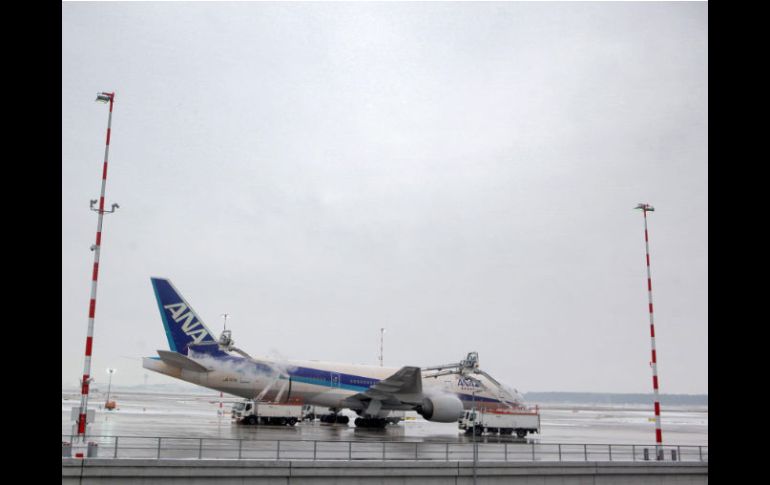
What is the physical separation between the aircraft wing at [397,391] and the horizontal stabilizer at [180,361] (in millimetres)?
9198

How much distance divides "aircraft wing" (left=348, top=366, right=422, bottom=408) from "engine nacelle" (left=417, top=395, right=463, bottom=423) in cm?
92

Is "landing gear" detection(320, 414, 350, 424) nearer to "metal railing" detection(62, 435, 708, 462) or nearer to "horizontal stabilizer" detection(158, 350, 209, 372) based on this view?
"horizontal stabilizer" detection(158, 350, 209, 372)

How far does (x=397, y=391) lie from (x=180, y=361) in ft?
39.8

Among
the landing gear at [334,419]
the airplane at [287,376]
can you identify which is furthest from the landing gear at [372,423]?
the landing gear at [334,419]

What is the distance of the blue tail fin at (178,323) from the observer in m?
36.0

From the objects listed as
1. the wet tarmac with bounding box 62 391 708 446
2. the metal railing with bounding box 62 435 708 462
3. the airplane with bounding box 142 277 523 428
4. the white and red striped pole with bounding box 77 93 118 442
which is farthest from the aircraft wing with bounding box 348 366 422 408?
the white and red striped pole with bounding box 77 93 118 442

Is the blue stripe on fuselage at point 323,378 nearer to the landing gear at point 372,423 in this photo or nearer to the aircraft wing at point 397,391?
the aircraft wing at point 397,391

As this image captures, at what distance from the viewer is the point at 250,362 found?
3653cm

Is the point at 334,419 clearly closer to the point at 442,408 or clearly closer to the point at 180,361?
the point at 442,408

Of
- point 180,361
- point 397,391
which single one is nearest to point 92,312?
point 180,361

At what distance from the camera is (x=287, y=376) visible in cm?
3722

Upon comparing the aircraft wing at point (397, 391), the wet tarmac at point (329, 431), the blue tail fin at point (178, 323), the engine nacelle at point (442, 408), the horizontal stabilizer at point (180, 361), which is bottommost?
the wet tarmac at point (329, 431)

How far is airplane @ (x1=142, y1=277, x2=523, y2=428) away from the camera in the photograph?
115 ft
